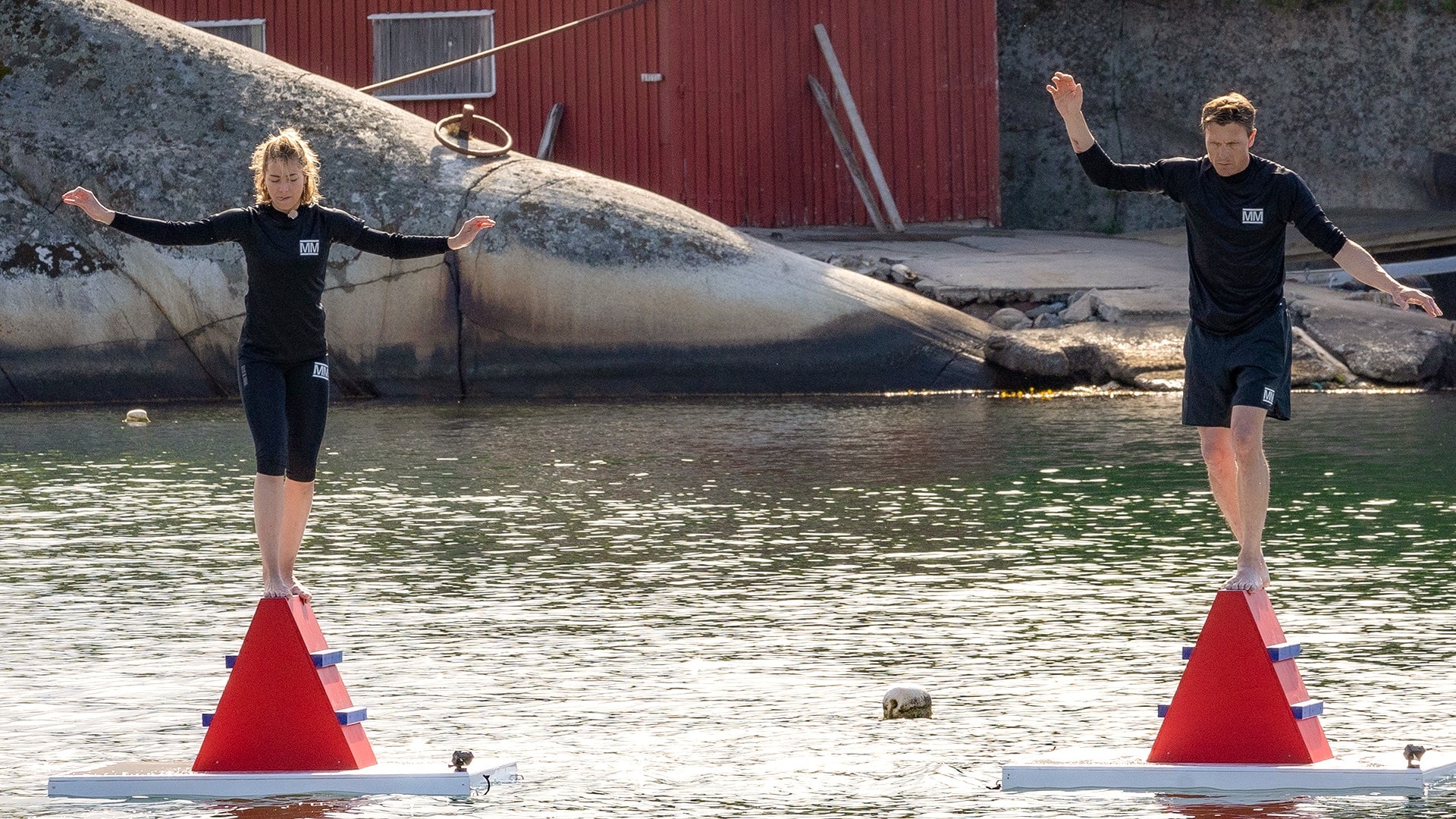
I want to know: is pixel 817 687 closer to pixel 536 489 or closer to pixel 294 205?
pixel 294 205

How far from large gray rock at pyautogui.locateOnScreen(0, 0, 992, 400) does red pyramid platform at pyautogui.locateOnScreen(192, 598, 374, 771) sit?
41.5 feet

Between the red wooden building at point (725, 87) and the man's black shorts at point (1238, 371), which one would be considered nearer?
the man's black shorts at point (1238, 371)

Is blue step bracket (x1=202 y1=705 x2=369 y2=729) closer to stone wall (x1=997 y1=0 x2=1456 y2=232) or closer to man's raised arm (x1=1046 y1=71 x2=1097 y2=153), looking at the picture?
man's raised arm (x1=1046 y1=71 x2=1097 y2=153)

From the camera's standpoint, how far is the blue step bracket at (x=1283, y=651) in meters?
5.41

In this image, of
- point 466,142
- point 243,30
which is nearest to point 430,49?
point 243,30

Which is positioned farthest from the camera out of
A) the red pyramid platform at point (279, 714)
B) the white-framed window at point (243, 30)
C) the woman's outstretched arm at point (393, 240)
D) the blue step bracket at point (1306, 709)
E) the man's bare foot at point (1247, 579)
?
the white-framed window at point (243, 30)

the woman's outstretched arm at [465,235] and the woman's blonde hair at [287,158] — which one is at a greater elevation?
the woman's blonde hair at [287,158]

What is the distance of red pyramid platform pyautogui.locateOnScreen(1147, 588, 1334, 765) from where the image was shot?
17.7ft

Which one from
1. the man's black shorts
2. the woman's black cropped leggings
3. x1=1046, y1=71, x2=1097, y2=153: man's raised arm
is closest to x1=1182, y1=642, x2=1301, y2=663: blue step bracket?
the man's black shorts

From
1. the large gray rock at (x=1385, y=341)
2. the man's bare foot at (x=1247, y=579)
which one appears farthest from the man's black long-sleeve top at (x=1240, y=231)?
the large gray rock at (x=1385, y=341)

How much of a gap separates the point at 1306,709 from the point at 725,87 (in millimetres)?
18898

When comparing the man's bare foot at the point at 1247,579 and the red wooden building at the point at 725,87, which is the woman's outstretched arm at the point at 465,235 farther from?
the red wooden building at the point at 725,87

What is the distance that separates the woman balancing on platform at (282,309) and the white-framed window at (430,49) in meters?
18.6

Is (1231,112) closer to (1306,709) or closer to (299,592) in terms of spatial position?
(1306,709)
